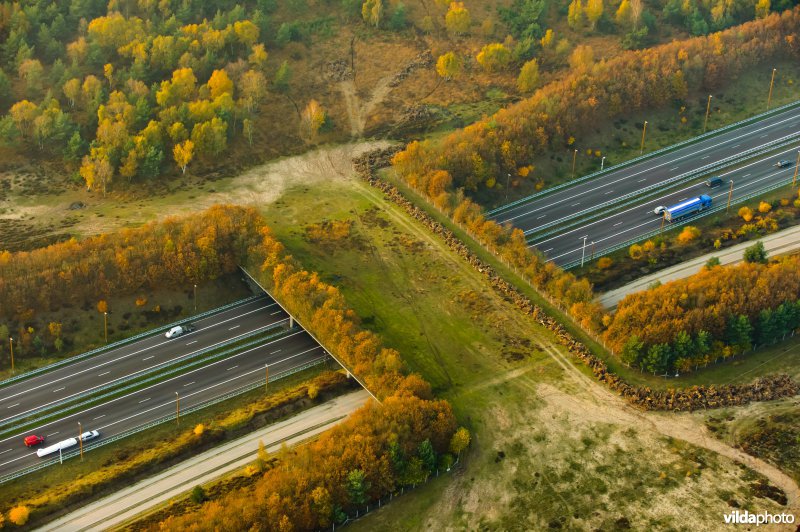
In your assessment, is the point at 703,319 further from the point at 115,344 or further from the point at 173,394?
the point at 115,344

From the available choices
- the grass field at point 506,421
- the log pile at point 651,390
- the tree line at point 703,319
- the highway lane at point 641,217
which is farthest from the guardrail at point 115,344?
the tree line at point 703,319

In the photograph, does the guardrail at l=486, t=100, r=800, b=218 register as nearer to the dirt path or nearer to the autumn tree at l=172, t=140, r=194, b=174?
the dirt path

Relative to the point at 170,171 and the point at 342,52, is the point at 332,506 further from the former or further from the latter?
the point at 342,52

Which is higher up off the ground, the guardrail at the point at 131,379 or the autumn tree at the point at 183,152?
the autumn tree at the point at 183,152

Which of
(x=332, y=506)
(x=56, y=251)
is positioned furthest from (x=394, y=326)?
(x=56, y=251)

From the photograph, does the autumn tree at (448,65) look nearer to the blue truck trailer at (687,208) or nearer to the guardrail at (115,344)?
the blue truck trailer at (687,208)

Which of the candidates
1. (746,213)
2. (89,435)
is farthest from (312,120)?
(89,435)
